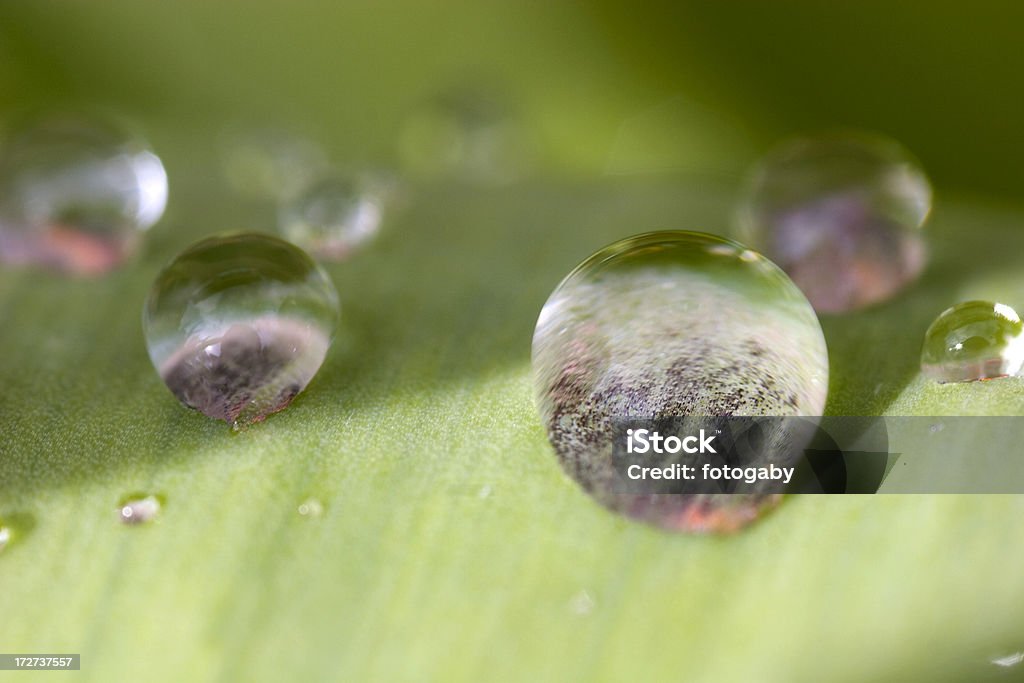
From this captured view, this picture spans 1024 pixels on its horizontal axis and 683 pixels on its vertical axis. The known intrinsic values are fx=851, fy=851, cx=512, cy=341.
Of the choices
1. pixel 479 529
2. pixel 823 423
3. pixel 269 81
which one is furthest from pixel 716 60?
pixel 479 529

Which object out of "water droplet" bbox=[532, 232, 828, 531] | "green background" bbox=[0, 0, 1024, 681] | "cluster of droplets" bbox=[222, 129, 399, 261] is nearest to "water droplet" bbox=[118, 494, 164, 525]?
"green background" bbox=[0, 0, 1024, 681]

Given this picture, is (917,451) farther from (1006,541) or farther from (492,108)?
(492,108)

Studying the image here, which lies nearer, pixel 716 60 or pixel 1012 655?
pixel 1012 655

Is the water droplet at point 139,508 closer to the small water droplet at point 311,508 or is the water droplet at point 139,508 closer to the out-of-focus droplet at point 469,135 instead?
the small water droplet at point 311,508

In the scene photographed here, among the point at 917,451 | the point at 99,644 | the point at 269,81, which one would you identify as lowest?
the point at 269,81

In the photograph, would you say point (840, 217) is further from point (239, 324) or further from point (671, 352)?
point (239, 324)

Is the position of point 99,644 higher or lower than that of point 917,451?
lower

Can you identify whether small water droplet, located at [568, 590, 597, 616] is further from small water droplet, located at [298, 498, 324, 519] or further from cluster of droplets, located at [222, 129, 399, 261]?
cluster of droplets, located at [222, 129, 399, 261]

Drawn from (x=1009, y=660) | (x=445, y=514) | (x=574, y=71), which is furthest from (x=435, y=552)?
(x=574, y=71)
